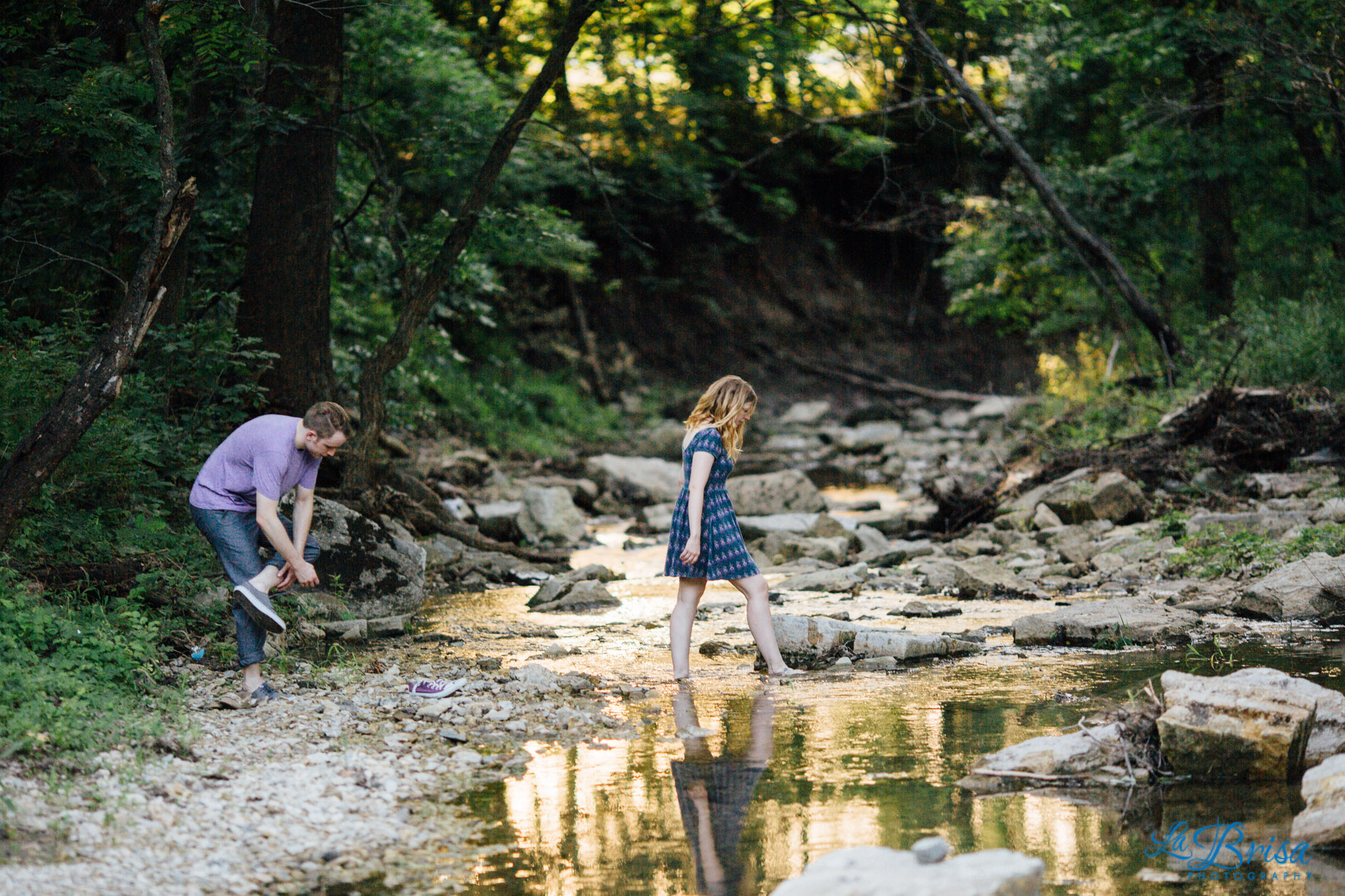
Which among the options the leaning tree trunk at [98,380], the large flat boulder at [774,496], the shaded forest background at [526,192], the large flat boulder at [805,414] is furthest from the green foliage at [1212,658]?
the large flat boulder at [805,414]

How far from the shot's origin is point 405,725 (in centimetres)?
548

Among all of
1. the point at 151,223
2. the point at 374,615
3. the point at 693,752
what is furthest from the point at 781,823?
the point at 151,223

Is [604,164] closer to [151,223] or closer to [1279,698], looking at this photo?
[151,223]

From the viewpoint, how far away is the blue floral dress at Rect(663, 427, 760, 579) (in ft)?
20.9

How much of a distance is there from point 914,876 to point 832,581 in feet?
22.1

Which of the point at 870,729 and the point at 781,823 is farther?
the point at 870,729

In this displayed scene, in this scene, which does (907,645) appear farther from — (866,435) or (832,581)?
(866,435)

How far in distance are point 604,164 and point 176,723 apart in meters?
18.5

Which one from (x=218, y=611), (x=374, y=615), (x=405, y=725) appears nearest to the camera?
(x=405, y=725)

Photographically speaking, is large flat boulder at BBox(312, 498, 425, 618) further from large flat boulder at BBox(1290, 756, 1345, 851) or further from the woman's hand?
large flat boulder at BBox(1290, 756, 1345, 851)

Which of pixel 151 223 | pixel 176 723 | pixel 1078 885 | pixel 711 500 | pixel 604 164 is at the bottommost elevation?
pixel 1078 885

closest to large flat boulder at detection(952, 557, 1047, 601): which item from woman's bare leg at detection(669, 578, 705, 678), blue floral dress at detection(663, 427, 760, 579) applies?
blue floral dress at detection(663, 427, 760, 579)

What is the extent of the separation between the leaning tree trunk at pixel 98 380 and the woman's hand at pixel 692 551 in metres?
3.15

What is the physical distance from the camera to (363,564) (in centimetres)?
878
